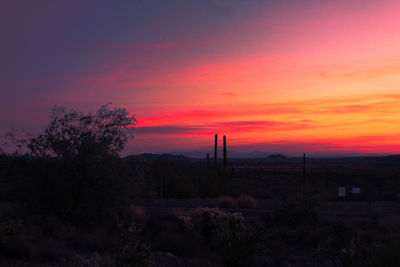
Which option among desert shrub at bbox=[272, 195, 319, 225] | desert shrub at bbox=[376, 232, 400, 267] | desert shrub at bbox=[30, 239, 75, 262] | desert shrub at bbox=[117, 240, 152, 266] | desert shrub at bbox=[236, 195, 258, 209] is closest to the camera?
Result: desert shrub at bbox=[376, 232, 400, 267]

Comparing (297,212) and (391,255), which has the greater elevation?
(391,255)

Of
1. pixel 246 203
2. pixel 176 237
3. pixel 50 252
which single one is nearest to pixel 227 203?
pixel 246 203

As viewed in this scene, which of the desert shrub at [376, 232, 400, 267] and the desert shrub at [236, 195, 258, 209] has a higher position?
the desert shrub at [376, 232, 400, 267]

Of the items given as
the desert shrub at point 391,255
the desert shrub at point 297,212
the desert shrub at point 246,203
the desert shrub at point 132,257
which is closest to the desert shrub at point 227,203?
the desert shrub at point 246,203

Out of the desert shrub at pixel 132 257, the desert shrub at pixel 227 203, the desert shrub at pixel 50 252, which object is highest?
the desert shrub at pixel 132 257

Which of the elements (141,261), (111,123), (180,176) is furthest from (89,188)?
(180,176)

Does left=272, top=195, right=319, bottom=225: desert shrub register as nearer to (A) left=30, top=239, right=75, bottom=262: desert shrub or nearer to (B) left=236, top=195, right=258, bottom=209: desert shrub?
(B) left=236, top=195, right=258, bottom=209: desert shrub

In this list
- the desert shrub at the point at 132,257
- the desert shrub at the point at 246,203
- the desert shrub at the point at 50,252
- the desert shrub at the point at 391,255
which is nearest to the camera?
the desert shrub at the point at 391,255

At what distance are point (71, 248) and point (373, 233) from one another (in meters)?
11.5

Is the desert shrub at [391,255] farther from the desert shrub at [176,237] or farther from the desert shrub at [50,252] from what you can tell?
the desert shrub at [50,252]

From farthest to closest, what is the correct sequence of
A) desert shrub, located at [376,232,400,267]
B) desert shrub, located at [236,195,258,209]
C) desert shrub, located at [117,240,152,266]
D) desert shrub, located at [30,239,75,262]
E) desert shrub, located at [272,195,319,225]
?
1. desert shrub, located at [236,195,258,209]
2. desert shrub, located at [272,195,319,225]
3. desert shrub, located at [30,239,75,262]
4. desert shrub, located at [117,240,152,266]
5. desert shrub, located at [376,232,400,267]

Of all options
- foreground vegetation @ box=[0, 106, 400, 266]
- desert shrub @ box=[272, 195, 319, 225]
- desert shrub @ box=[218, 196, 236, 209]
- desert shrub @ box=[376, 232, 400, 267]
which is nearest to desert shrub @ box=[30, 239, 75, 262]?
foreground vegetation @ box=[0, 106, 400, 266]

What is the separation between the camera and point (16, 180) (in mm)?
16828

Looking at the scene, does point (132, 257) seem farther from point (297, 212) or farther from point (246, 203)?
point (246, 203)
